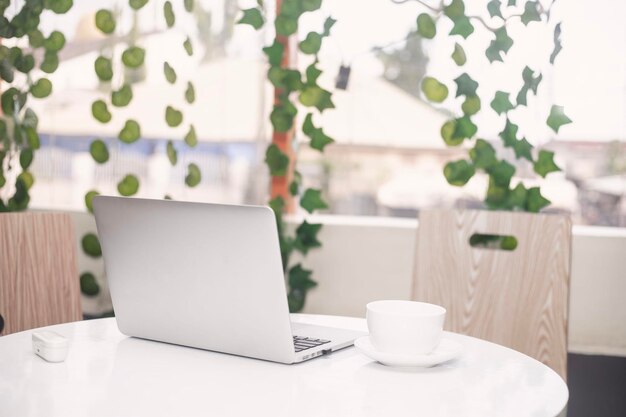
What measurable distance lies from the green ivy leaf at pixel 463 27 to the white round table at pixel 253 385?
1.48 meters

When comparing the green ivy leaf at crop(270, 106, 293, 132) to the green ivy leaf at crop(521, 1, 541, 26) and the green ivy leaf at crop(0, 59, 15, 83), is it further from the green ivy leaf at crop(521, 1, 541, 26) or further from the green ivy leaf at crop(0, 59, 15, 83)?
the green ivy leaf at crop(0, 59, 15, 83)

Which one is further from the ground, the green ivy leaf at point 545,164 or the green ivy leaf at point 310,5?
the green ivy leaf at point 310,5

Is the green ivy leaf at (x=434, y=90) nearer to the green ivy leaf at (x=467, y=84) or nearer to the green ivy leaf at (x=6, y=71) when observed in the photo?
Answer: the green ivy leaf at (x=467, y=84)

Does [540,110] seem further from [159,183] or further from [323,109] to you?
[159,183]

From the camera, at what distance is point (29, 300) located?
179 centimetres

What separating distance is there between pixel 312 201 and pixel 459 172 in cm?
49

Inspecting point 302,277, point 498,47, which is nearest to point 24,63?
point 302,277

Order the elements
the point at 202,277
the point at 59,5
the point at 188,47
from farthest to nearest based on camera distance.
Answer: the point at 59,5
the point at 188,47
the point at 202,277

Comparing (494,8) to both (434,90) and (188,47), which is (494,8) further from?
(188,47)

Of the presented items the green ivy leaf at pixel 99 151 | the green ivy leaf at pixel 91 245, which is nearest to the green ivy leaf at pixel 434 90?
the green ivy leaf at pixel 99 151

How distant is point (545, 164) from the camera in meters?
2.46

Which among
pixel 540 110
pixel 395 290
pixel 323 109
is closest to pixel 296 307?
pixel 395 290

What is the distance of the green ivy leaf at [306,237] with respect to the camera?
2.63 meters

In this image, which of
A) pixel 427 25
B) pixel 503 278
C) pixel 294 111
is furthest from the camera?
pixel 294 111
